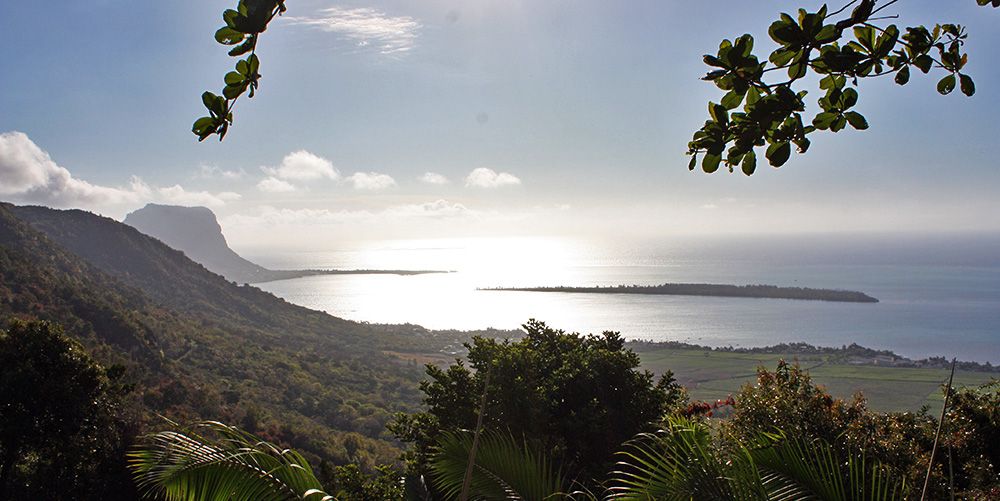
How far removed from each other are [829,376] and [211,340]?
26.4m

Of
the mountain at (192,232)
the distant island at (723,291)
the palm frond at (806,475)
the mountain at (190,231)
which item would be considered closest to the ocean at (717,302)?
the distant island at (723,291)

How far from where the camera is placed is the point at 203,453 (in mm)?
1912

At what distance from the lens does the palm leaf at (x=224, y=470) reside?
177 cm

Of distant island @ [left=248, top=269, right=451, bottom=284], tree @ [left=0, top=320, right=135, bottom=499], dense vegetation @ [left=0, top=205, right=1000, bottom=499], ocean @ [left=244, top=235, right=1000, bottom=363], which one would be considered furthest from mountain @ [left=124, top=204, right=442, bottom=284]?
tree @ [left=0, top=320, right=135, bottom=499]

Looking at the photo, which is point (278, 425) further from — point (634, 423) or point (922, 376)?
point (922, 376)

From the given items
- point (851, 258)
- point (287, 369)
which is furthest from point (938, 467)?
point (851, 258)

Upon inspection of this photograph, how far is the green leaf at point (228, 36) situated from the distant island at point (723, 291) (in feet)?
201

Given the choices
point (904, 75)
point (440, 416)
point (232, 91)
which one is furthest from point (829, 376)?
point (232, 91)

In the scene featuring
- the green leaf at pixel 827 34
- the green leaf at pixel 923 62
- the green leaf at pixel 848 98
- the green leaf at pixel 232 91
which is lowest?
the green leaf at pixel 232 91

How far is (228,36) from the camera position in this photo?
0.97m

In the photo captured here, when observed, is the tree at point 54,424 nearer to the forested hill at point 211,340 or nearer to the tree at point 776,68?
the forested hill at point 211,340

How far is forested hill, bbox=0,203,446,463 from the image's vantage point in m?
17.5

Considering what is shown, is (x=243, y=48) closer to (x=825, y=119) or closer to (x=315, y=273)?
(x=825, y=119)

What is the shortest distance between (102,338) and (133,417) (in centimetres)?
1301
